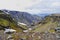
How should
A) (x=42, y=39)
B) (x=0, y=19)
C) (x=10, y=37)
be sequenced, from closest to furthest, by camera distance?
(x=42, y=39) → (x=10, y=37) → (x=0, y=19)

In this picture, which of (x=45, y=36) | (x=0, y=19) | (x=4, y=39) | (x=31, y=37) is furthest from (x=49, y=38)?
(x=0, y=19)

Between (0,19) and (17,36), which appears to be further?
(0,19)

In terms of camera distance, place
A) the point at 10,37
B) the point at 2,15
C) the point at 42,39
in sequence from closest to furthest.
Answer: the point at 42,39 < the point at 10,37 < the point at 2,15

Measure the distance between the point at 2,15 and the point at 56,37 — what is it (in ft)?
77.2

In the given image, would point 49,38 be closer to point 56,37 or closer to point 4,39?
point 56,37

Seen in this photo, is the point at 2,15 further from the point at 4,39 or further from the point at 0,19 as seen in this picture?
the point at 4,39

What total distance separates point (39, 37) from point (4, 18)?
21.2 metres

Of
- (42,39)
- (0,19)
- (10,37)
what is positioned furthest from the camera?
(0,19)

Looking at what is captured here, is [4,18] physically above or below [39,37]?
below

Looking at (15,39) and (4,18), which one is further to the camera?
(4,18)

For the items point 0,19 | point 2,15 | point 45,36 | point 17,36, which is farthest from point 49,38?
point 2,15

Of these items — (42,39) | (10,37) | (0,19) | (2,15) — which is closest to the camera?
(42,39)

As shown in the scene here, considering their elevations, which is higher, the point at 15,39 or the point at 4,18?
the point at 15,39

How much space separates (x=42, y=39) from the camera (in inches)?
546
